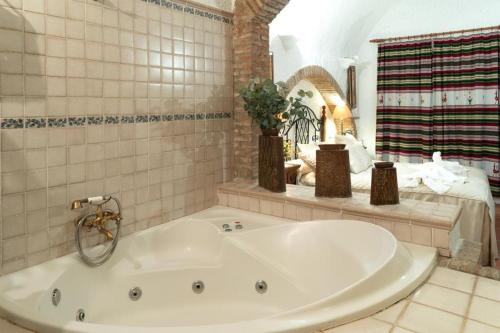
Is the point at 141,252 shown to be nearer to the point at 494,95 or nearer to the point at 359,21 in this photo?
the point at 359,21

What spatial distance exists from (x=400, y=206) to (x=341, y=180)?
0.38 meters

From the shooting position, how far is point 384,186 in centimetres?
216

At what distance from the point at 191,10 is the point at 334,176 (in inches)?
51.7

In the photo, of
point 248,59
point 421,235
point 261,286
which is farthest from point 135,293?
point 248,59

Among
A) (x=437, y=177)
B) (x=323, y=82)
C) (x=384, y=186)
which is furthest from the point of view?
(x=323, y=82)

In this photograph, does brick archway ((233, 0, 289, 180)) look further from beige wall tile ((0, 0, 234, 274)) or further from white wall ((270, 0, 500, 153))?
white wall ((270, 0, 500, 153))

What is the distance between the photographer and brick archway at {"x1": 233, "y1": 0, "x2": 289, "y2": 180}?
2645 mm

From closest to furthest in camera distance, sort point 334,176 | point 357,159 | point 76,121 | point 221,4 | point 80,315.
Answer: point 80,315 → point 76,121 → point 334,176 → point 221,4 → point 357,159

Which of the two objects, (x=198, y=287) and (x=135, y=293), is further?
(x=198, y=287)

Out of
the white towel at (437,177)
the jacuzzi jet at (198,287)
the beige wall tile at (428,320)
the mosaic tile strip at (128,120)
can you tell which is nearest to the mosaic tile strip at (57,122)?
the mosaic tile strip at (128,120)

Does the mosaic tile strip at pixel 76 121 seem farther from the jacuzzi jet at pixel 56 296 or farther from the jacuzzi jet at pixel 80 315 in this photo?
the jacuzzi jet at pixel 80 315

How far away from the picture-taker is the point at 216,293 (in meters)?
2.08

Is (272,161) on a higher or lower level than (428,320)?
higher

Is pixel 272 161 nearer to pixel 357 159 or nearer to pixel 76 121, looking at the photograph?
pixel 76 121
